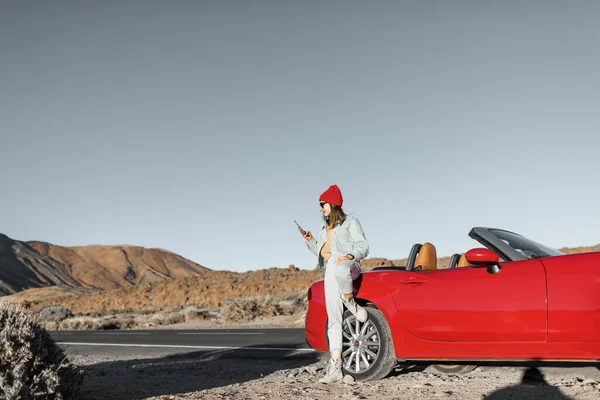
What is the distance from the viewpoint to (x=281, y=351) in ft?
41.2

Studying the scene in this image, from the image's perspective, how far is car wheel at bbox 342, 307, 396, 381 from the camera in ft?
23.0

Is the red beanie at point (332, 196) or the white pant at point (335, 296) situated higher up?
the red beanie at point (332, 196)

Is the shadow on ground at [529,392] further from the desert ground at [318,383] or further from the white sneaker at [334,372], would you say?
the white sneaker at [334,372]

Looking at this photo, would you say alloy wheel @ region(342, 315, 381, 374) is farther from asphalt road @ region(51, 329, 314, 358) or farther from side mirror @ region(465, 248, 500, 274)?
asphalt road @ region(51, 329, 314, 358)

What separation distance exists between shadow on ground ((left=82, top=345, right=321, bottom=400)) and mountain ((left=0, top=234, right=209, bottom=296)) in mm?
107043

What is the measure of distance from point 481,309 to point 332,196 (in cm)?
187

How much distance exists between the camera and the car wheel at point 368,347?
23.0 ft

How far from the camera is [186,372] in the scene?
9.39 metres

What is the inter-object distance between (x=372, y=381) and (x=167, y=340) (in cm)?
1131

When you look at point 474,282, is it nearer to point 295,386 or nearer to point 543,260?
point 543,260

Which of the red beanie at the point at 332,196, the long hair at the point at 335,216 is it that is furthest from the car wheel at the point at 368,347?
the red beanie at the point at 332,196

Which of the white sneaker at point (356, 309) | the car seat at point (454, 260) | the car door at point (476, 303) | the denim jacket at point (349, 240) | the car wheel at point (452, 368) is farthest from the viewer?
the car wheel at point (452, 368)

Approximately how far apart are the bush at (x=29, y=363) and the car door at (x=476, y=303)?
3280 millimetres

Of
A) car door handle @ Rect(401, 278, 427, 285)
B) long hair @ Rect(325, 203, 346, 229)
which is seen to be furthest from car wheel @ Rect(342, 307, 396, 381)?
long hair @ Rect(325, 203, 346, 229)
